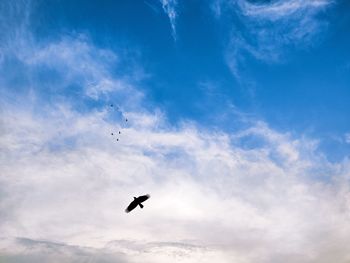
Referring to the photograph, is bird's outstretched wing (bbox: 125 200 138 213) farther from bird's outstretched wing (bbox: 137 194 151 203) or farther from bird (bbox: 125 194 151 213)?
bird's outstretched wing (bbox: 137 194 151 203)

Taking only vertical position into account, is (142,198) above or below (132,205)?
above

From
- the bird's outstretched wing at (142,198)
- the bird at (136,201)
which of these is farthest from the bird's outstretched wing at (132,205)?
the bird's outstretched wing at (142,198)

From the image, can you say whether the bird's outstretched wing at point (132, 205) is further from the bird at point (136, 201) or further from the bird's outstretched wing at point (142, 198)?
the bird's outstretched wing at point (142, 198)

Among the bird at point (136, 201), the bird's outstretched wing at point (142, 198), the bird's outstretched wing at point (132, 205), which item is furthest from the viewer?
the bird's outstretched wing at point (132, 205)

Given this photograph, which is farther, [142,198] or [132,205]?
[132,205]

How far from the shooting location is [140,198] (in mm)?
45500

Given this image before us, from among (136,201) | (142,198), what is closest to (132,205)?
(136,201)

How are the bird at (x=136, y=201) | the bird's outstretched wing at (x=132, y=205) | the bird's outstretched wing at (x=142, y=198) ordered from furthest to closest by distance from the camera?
the bird's outstretched wing at (x=132, y=205)
the bird at (x=136, y=201)
the bird's outstretched wing at (x=142, y=198)

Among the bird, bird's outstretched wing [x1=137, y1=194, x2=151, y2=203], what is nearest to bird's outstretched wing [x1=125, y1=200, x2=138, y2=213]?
the bird

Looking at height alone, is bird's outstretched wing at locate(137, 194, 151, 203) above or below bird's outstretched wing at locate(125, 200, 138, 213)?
above

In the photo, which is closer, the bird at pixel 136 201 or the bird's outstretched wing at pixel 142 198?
the bird's outstretched wing at pixel 142 198

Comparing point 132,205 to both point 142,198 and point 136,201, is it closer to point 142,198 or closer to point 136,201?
point 136,201

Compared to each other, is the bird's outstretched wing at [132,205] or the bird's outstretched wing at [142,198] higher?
the bird's outstretched wing at [142,198]

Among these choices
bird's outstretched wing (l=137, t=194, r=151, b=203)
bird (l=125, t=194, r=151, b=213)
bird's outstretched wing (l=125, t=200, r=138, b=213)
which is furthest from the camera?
bird's outstretched wing (l=125, t=200, r=138, b=213)
